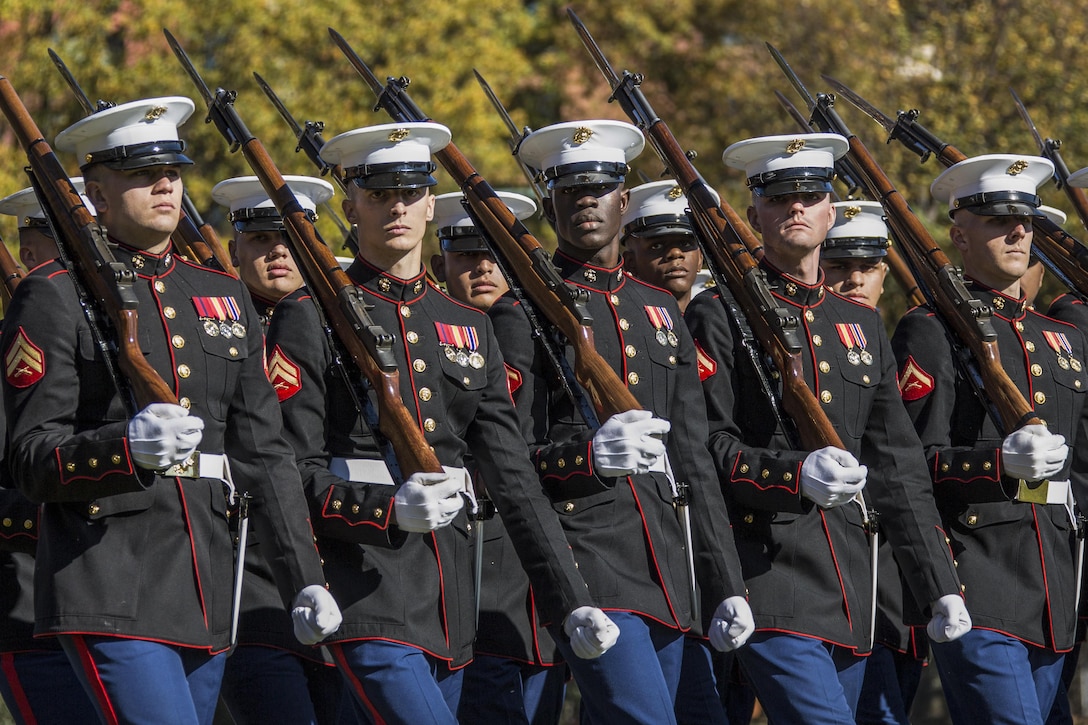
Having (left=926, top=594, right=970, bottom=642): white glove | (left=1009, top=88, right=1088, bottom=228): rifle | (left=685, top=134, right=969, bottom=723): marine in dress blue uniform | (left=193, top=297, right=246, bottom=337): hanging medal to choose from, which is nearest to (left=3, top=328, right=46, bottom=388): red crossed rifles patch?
(left=193, top=297, right=246, bottom=337): hanging medal

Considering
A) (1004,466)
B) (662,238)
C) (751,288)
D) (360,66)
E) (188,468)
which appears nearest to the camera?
(188,468)

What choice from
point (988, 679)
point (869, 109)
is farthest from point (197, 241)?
point (988, 679)

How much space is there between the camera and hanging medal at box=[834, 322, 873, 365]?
624 cm

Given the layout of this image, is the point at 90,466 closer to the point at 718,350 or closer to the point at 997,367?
the point at 718,350

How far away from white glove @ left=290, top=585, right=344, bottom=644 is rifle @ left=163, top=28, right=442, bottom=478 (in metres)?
0.48

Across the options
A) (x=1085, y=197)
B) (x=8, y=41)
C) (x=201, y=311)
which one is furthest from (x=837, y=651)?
(x=8, y=41)

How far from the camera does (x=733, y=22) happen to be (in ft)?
78.6

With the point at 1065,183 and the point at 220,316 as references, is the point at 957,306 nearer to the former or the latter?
the point at 1065,183

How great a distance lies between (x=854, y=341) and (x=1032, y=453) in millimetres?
748

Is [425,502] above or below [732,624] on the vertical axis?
above

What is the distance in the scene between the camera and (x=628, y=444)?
5.38 metres

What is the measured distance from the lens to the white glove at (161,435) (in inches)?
173

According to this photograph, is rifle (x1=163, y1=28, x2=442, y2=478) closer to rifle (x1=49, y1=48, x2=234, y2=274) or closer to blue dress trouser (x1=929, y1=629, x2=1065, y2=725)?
rifle (x1=49, y1=48, x2=234, y2=274)

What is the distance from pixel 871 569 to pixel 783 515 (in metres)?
0.44
